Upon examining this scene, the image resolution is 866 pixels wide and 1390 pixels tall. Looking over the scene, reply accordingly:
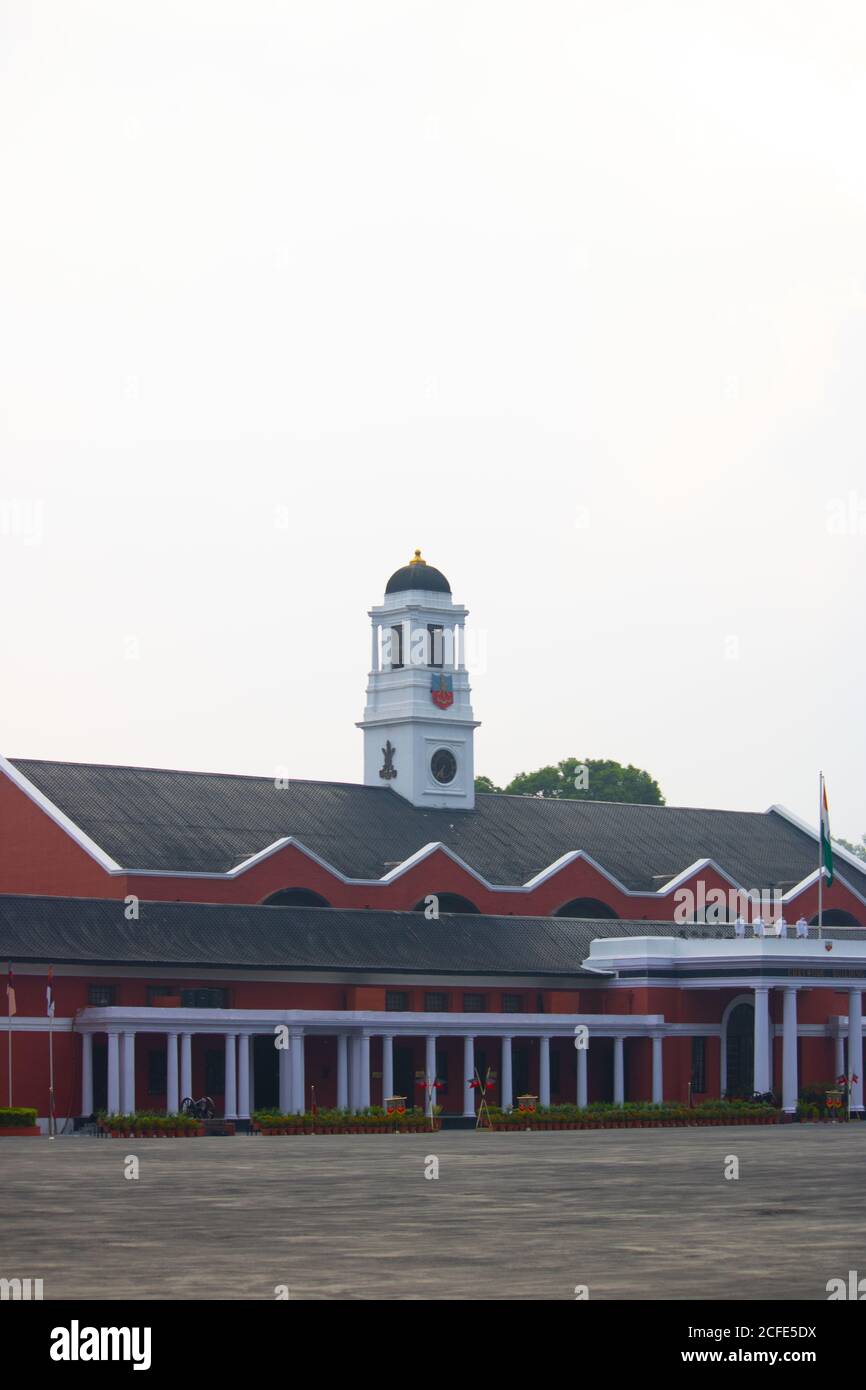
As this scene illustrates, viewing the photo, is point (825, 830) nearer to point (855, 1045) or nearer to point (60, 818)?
point (855, 1045)

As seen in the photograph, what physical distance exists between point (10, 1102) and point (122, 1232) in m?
45.8

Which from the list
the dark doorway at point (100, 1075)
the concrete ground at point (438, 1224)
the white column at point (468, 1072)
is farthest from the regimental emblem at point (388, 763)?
the concrete ground at point (438, 1224)

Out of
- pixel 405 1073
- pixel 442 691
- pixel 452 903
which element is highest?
pixel 442 691

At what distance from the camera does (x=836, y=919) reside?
10494cm

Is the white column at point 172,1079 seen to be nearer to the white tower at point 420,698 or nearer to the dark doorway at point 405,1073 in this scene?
the dark doorway at point 405,1073

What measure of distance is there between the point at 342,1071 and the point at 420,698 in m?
24.5

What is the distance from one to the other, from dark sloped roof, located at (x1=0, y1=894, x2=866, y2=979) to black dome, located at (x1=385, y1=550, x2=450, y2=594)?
54.4ft

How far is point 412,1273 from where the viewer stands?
22.1 metres

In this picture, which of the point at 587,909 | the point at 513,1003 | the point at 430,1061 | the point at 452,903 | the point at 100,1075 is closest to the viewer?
the point at 100,1075

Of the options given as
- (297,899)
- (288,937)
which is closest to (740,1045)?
(297,899)
